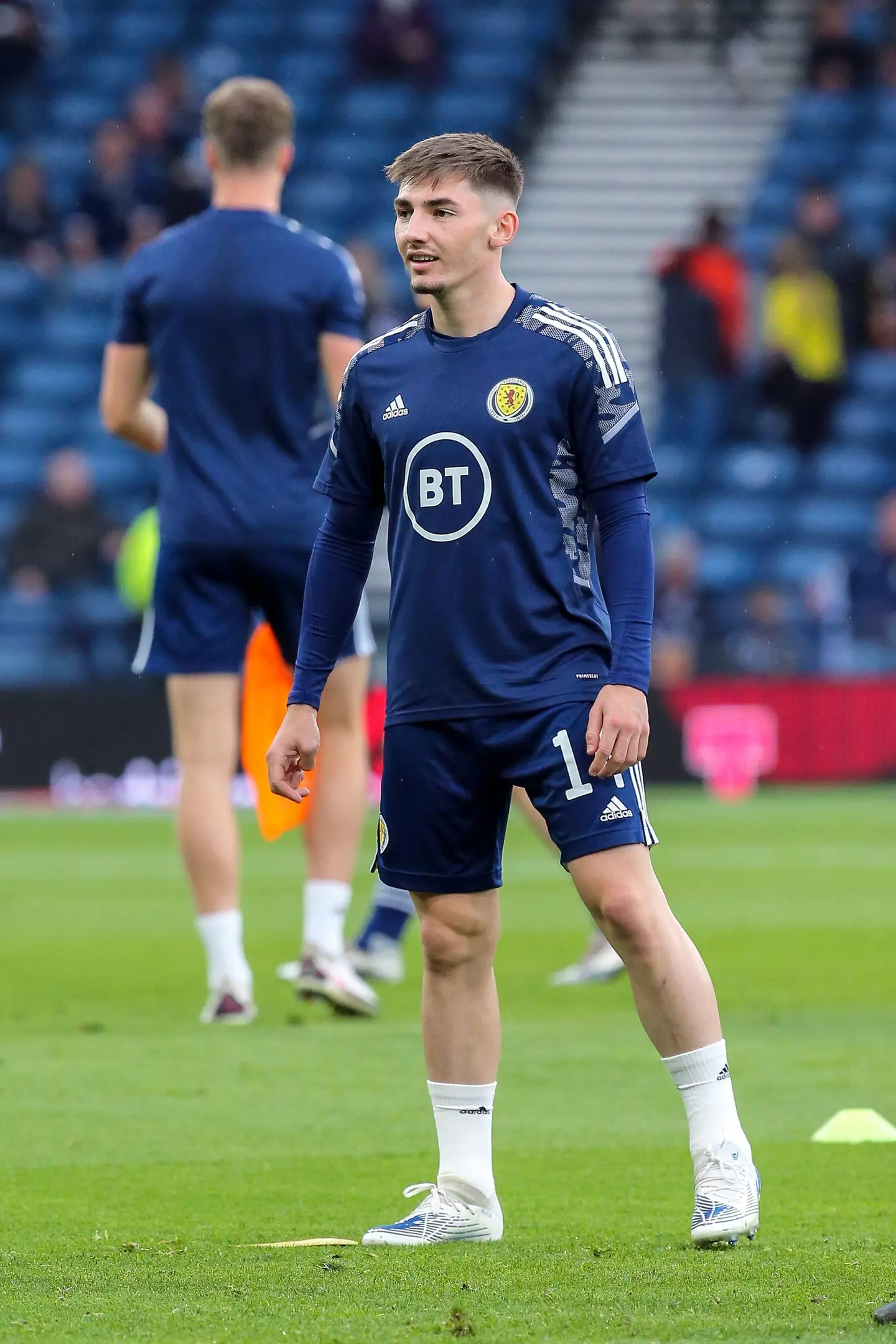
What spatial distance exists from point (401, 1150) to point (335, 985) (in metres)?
1.76

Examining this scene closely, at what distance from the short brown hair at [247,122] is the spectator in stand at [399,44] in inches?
612

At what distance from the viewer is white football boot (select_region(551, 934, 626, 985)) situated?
731cm

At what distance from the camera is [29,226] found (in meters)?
19.2

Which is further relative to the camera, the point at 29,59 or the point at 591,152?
the point at 591,152

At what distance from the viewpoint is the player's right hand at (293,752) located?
13.4 feet

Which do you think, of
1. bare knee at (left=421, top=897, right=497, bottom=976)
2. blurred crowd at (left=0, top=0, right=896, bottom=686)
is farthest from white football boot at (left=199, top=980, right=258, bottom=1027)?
blurred crowd at (left=0, top=0, right=896, bottom=686)

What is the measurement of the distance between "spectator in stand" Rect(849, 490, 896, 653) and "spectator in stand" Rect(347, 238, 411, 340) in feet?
12.4

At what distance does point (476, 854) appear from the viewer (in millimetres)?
3955

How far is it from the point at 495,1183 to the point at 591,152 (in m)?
19.3

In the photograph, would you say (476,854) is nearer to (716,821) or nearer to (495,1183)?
(495,1183)

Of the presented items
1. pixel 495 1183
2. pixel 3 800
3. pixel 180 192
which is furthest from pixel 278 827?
pixel 180 192

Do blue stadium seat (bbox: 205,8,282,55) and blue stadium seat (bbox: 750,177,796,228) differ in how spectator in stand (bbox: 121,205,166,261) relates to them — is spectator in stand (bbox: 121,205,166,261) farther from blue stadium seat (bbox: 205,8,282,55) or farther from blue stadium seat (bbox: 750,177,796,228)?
blue stadium seat (bbox: 750,177,796,228)

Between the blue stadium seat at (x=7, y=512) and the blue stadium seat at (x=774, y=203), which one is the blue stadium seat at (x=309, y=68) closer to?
the blue stadium seat at (x=774, y=203)

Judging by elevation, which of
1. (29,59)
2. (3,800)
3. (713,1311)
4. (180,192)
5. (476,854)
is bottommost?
(3,800)
